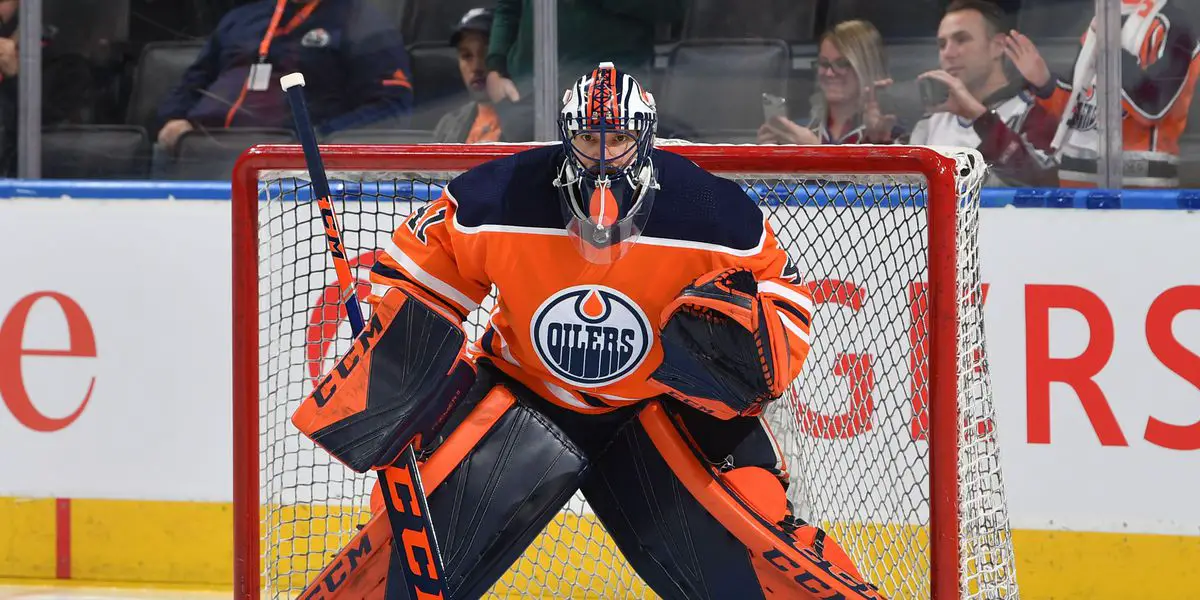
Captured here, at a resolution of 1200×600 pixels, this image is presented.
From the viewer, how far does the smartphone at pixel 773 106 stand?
2803mm

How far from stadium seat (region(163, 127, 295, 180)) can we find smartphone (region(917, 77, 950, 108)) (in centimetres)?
136

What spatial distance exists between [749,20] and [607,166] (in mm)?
1093

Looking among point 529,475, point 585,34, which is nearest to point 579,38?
point 585,34

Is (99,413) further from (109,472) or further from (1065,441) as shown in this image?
(1065,441)

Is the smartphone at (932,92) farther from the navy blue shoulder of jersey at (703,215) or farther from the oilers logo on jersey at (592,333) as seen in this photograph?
the oilers logo on jersey at (592,333)

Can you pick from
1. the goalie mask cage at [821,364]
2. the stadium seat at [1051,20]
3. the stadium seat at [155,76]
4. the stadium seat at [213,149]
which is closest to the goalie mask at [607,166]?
the goalie mask cage at [821,364]

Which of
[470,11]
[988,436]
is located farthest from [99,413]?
[988,436]

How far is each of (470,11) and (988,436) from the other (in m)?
1.44

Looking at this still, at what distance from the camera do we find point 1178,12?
2.67 metres

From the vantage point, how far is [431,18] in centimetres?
290

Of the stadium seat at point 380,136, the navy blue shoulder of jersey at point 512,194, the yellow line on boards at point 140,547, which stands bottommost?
the yellow line on boards at point 140,547

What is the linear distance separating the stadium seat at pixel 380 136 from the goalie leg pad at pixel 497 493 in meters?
1.02

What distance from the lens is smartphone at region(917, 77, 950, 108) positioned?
9.07 feet

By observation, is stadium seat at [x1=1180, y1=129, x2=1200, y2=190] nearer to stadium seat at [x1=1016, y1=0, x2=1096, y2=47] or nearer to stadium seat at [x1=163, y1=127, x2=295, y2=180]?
stadium seat at [x1=1016, y1=0, x2=1096, y2=47]
